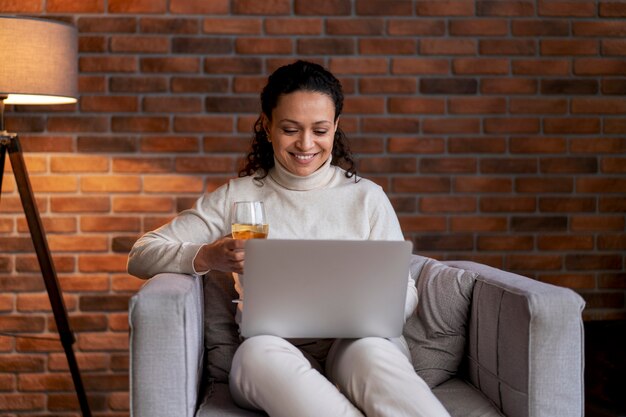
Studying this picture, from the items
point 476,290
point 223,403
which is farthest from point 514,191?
point 223,403

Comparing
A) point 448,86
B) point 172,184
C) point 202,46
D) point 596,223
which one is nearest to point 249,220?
point 172,184

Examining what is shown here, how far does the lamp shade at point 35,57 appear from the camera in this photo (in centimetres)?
247

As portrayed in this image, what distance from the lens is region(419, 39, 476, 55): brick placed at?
3076mm

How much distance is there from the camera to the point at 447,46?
10.1 feet

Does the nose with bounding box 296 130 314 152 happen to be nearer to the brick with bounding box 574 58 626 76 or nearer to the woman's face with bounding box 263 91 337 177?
the woman's face with bounding box 263 91 337 177

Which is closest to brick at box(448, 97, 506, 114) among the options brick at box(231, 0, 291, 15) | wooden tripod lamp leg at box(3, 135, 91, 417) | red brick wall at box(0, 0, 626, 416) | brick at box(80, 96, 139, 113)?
red brick wall at box(0, 0, 626, 416)

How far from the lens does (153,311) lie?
1771mm

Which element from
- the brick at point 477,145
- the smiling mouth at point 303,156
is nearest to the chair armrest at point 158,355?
the smiling mouth at point 303,156

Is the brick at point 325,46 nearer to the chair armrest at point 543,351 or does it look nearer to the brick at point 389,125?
the brick at point 389,125

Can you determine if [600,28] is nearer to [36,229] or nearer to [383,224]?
[383,224]

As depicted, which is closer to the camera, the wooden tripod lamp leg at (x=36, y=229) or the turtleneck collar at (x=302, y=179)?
the turtleneck collar at (x=302, y=179)

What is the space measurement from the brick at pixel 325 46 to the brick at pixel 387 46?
0.18 feet

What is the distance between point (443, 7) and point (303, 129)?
3.80 ft

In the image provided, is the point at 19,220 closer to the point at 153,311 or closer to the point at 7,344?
the point at 7,344
